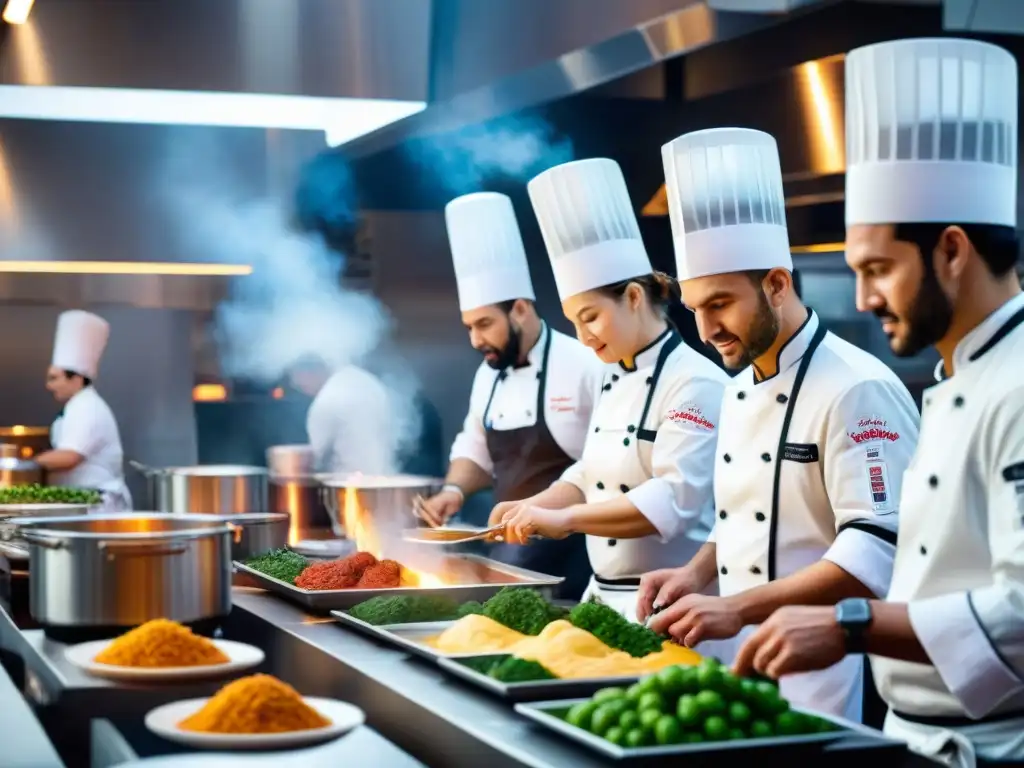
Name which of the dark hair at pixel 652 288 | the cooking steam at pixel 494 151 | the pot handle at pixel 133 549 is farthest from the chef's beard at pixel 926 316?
the cooking steam at pixel 494 151

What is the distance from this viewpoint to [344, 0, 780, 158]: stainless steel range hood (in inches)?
112

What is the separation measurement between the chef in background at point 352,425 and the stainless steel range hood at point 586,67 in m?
1.70

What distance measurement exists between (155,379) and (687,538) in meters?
5.29

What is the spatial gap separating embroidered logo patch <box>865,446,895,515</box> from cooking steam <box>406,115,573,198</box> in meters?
3.05

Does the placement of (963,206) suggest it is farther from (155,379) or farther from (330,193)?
(155,379)

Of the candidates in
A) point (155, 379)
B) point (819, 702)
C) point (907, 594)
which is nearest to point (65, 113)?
point (155, 379)

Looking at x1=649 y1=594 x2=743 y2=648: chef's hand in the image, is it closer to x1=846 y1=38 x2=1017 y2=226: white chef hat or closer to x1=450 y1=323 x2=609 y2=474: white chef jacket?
x1=846 y1=38 x2=1017 y2=226: white chef hat

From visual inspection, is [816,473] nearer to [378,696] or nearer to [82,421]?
[378,696]

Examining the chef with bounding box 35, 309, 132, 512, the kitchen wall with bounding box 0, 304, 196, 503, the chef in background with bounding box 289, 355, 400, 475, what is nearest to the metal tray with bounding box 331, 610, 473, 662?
the chef in background with bounding box 289, 355, 400, 475

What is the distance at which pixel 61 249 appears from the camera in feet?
22.0

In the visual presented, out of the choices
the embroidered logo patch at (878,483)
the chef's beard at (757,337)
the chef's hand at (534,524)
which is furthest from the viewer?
the chef's hand at (534,524)

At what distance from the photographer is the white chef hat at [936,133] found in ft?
7.04

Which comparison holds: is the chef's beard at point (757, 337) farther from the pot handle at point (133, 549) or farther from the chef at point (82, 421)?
the chef at point (82, 421)

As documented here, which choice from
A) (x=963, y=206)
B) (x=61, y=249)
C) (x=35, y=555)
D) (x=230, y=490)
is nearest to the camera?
(x=963, y=206)
